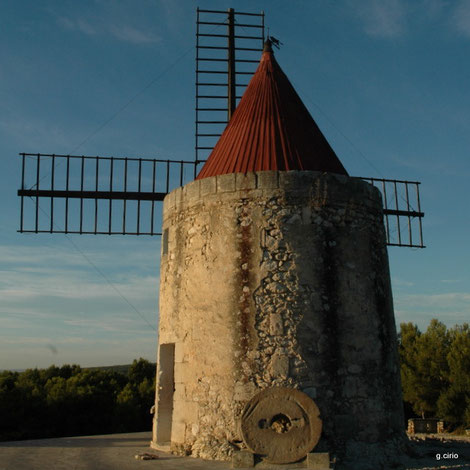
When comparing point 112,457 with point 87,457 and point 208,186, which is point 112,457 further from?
point 208,186

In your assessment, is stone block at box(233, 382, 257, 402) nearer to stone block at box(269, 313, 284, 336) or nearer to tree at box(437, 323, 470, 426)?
stone block at box(269, 313, 284, 336)

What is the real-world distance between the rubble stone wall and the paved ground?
0.36 metres

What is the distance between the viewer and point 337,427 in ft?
18.8

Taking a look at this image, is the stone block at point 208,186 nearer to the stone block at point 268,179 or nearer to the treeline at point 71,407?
the stone block at point 268,179

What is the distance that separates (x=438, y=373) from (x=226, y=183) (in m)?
13.1

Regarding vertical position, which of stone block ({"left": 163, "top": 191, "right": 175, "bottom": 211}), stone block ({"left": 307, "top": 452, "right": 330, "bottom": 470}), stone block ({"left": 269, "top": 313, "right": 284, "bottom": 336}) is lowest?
stone block ({"left": 307, "top": 452, "right": 330, "bottom": 470})

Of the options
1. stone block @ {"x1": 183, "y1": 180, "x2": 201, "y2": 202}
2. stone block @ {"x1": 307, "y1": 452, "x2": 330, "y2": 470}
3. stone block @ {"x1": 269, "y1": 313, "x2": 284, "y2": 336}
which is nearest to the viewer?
stone block @ {"x1": 307, "y1": 452, "x2": 330, "y2": 470}

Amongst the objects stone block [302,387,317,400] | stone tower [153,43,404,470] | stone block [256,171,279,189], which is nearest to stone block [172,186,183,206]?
stone tower [153,43,404,470]

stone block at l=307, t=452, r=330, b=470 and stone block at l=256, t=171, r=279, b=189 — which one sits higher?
stone block at l=256, t=171, r=279, b=189

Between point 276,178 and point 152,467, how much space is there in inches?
129

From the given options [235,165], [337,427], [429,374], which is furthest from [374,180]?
[429,374]

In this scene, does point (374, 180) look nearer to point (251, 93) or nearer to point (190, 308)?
point (251, 93)

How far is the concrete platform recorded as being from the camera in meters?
5.38

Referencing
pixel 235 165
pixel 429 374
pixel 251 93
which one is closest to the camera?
pixel 235 165
